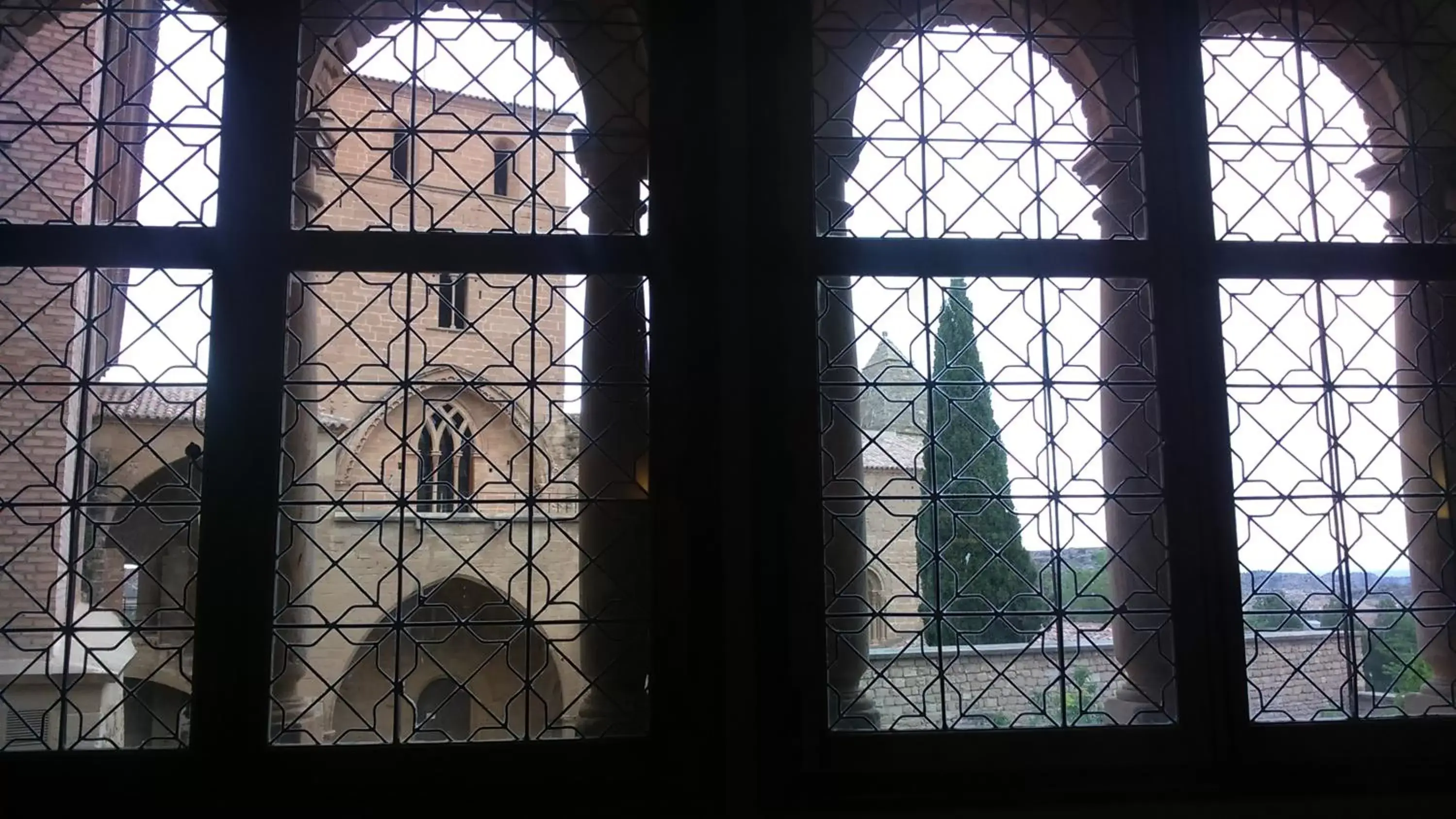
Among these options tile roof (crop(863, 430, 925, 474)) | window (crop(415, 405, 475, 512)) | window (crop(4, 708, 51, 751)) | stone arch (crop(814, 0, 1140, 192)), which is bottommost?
window (crop(4, 708, 51, 751))

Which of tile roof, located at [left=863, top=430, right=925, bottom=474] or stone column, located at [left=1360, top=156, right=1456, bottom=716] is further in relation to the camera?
stone column, located at [left=1360, top=156, right=1456, bottom=716]

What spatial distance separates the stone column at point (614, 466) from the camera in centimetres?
264

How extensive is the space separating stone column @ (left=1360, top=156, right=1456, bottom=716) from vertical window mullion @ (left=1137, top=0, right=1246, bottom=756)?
2.00 feet

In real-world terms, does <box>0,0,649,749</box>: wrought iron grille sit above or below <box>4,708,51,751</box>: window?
above

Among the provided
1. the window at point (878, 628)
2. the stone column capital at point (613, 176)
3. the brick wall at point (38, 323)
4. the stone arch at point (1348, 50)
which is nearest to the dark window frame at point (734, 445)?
the stone column capital at point (613, 176)

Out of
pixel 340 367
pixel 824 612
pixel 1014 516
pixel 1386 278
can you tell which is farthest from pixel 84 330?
pixel 340 367

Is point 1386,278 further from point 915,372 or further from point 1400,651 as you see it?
point 915,372

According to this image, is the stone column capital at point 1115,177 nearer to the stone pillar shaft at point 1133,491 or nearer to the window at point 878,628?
the stone pillar shaft at point 1133,491

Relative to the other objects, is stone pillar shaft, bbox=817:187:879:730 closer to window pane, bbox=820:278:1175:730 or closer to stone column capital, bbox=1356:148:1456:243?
window pane, bbox=820:278:1175:730

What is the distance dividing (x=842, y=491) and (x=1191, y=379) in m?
0.95

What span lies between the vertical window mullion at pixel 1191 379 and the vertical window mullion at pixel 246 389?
224 centimetres

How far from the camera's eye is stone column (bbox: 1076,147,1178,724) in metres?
2.75

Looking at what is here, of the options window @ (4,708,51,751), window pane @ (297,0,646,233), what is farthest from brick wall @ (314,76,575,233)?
window @ (4,708,51,751)

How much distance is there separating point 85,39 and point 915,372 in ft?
8.18
